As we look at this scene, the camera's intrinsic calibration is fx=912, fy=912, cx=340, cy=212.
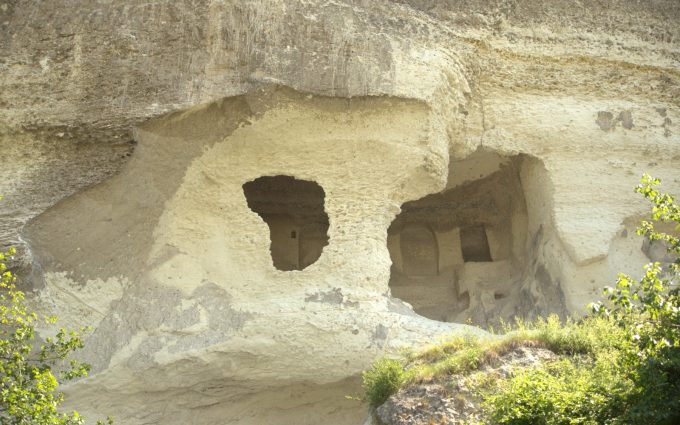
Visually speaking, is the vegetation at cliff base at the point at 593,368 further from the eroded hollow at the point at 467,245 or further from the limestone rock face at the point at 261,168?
the eroded hollow at the point at 467,245

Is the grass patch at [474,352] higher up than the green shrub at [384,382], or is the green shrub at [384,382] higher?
the grass patch at [474,352]

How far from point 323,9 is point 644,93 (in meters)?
3.72

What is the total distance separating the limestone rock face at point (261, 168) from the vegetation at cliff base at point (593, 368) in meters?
0.92

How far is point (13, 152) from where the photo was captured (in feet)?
27.1

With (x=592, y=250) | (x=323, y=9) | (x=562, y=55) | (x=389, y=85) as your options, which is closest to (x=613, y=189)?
(x=592, y=250)

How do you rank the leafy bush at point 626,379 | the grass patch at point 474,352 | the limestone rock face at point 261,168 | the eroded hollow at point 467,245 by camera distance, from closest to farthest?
the leafy bush at point 626,379 → the grass patch at point 474,352 → the limestone rock face at point 261,168 → the eroded hollow at point 467,245

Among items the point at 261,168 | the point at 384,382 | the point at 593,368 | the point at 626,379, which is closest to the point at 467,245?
the point at 261,168

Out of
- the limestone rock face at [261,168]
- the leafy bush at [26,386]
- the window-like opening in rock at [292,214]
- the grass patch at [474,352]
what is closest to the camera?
the leafy bush at [26,386]

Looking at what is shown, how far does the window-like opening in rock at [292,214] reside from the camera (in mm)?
10805

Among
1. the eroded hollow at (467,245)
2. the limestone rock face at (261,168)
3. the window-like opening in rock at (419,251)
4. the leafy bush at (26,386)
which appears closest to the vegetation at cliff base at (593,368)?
the limestone rock face at (261,168)

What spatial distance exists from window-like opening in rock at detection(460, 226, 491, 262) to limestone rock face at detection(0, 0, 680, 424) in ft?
4.41

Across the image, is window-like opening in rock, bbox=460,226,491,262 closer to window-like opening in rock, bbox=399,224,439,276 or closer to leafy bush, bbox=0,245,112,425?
window-like opening in rock, bbox=399,224,439,276

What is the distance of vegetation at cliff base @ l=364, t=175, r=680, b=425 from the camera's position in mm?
5566

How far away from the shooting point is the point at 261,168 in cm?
887
